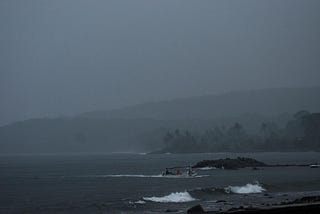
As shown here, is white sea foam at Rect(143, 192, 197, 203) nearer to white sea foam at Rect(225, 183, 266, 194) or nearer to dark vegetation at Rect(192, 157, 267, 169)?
white sea foam at Rect(225, 183, 266, 194)

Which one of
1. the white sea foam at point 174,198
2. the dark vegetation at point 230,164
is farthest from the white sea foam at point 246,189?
the dark vegetation at point 230,164

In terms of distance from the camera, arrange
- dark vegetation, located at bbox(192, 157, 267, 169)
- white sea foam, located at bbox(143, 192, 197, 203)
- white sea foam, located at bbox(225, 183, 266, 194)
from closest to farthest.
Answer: white sea foam, located at bbox(143, 192, 197, 203)
white sea foam, located at bbox(225, 183, 266, 194)
dark vegetation, located at bbox(192, 157, 267, 169)

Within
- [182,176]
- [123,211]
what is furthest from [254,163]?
[123,211]

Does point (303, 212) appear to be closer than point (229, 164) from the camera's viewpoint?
Yes

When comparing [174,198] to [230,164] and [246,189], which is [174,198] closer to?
[246,189]

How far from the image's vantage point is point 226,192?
257 feet

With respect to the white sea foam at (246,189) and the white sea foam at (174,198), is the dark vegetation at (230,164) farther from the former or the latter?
the white sea foam at (174,198)

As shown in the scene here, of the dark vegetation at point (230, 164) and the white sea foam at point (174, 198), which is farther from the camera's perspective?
the dark vegetation at point (230, 164)

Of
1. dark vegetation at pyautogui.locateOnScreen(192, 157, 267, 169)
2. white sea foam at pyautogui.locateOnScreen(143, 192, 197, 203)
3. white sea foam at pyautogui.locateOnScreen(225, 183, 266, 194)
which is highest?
dark vegetation at pyautogui.locateOnScreen(192, 157, 267, 169)

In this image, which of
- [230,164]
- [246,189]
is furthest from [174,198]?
[230,164]

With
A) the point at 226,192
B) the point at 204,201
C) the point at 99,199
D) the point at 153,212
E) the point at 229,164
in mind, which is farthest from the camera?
the point at 229,164

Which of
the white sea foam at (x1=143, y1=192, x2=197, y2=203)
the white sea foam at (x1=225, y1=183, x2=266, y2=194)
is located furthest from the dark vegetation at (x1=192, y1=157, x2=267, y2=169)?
the white sea foam at (x1=143, y1=192, x2=197, y2=203)

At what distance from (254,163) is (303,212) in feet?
399

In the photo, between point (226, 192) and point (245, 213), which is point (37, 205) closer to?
point (226, 192)
